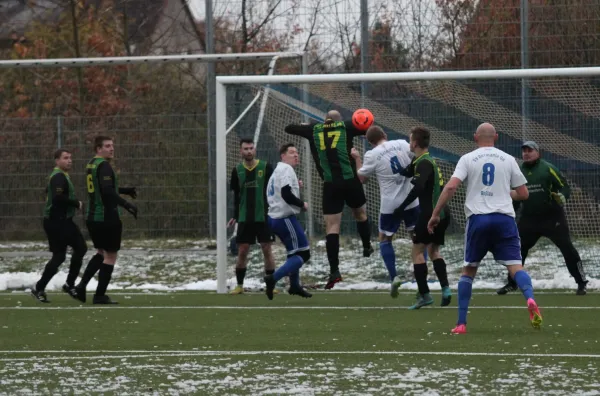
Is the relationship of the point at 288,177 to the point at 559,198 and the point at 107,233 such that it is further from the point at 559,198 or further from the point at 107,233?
the point at 559,198

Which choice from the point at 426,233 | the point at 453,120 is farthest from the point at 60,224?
the point at 453,120

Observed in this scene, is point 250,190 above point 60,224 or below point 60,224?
above

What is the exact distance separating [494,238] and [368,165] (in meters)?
4.29

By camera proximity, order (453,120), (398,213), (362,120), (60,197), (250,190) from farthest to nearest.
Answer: (453,120) < (250,190) < (362,120) < (60,197) < (398,213)

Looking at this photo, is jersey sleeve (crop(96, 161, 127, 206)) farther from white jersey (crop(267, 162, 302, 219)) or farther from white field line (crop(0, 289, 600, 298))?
white field line (crop(0, 289, 600, 298))

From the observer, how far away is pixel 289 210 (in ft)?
50.1

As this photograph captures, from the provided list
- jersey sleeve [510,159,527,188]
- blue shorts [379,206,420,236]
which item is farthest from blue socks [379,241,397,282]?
jersey sleeve [510,159,527,188]

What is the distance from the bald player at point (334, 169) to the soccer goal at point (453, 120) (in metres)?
0.87

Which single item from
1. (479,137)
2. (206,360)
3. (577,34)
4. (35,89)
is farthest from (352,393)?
(35,89)

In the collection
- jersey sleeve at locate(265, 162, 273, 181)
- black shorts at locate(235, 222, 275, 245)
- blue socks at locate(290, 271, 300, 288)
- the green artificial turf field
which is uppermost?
jersey sleeve at locate(265, 162, 273, 181)

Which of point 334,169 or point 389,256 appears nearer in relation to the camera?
point 389,256

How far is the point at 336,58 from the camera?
2003 cm

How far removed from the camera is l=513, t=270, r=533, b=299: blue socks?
10.5 m

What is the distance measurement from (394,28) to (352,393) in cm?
1241
